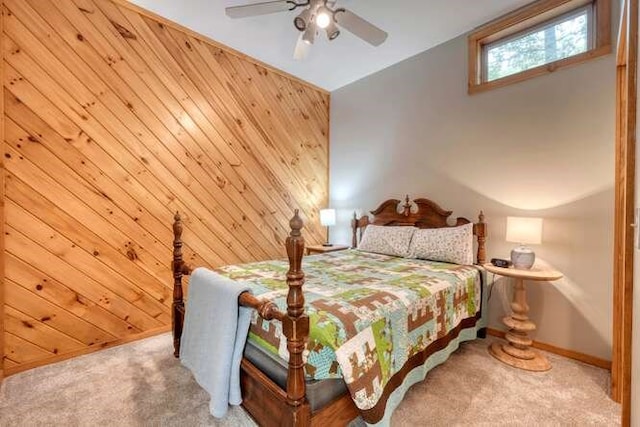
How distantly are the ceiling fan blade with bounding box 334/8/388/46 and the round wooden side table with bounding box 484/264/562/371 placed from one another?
213 centimetres

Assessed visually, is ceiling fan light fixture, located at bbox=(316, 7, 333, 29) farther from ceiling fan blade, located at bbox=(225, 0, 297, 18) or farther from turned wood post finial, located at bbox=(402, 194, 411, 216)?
turned wood post finial, located at bbox=(402, 194, 411, 216)

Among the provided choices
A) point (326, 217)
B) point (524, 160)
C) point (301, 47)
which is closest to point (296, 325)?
point (301, 47)

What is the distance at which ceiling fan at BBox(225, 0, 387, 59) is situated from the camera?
2094 millimetres

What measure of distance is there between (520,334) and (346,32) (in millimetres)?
3279

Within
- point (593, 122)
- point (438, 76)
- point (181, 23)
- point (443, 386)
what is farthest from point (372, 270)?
point (181, 23)

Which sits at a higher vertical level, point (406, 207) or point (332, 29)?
point (332, 29)

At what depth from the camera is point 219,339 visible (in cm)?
166

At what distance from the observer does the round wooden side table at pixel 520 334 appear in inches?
88.4

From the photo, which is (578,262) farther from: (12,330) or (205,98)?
(12,330)

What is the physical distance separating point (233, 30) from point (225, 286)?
8.77 ft

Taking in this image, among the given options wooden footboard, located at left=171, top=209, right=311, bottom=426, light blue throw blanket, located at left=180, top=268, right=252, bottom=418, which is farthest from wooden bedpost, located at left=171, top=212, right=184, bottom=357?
wooden footboard, located at left=171, top=209, right=311, bottom=426

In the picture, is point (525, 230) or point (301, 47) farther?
point (301, 47)

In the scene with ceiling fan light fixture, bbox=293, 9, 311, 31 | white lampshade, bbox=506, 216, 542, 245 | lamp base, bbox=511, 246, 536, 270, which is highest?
ceiling fan light fixture, bbox=293, 9, 311, 31

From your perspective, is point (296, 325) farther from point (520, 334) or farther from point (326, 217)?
point (326, 217)
